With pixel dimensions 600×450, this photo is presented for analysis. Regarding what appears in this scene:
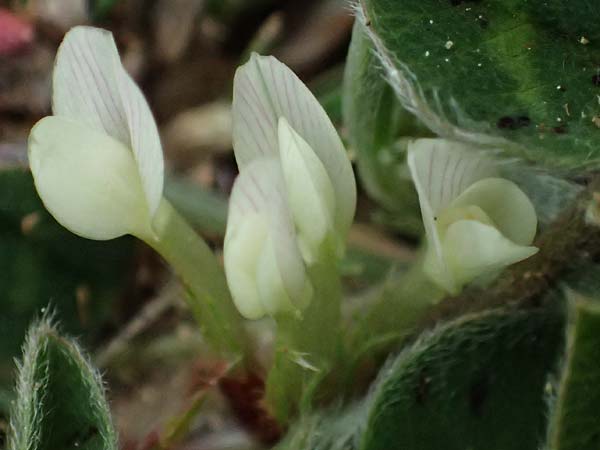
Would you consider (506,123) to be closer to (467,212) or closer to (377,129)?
(467,212)

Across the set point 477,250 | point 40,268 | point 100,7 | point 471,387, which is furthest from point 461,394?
point 100,7

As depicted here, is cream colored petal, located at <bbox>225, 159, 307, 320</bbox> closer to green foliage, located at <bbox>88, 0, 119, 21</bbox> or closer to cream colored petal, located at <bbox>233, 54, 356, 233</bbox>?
cream colored petal, located at <bbox>233, 54, 356, 233</bbox>

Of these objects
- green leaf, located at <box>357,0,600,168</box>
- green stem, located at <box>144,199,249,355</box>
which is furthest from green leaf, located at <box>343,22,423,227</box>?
green stem, located at <box>144,199,249,355</box>

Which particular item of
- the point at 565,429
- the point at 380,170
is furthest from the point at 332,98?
the point at 565,429

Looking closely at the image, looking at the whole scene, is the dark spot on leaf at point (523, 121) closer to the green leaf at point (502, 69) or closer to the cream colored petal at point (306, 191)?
the green leaf at point (502, 69)

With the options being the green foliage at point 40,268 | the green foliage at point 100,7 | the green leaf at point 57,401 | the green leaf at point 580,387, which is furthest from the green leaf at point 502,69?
the green foliage at point 100,7

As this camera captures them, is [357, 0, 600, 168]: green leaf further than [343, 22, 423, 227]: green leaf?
No
